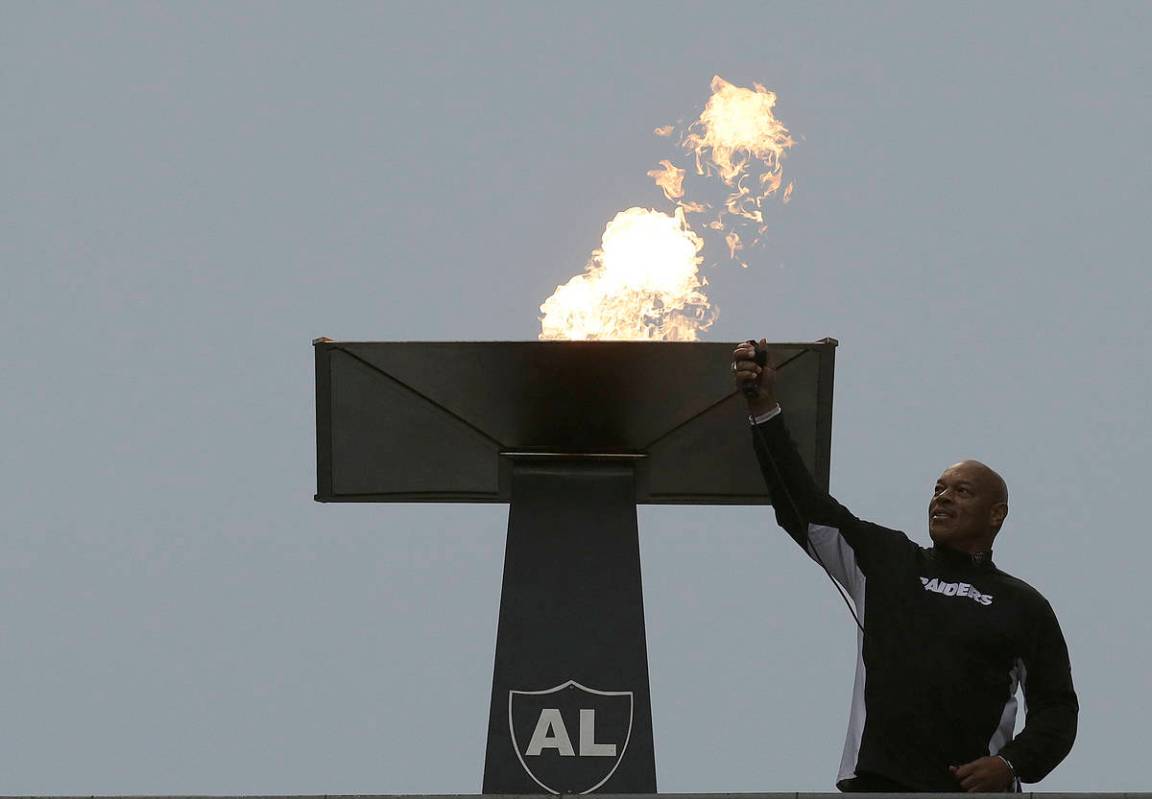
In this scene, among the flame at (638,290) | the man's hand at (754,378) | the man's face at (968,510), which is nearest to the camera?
the man's face at (968,510)

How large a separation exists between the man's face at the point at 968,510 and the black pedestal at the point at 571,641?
2.34 metres

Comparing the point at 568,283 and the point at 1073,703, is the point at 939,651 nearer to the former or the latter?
the point at 1073,703

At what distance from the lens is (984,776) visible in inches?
322

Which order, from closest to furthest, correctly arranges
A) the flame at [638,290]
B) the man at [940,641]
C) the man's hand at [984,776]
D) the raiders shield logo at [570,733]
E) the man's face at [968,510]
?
the man's hand at [984,776]
the man at [940,641]
the man's face at [968,510]
the raiders shield logo at [570,733]
the flame at [638,290]

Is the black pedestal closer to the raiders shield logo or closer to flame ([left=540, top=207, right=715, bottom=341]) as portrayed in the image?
the raiders shield logo

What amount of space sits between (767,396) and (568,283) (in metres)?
A: 2.87

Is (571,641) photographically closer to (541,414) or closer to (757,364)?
(541,414)

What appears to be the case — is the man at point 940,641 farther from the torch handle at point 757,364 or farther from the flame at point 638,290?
the flame at point 638,290

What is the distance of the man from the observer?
837cm

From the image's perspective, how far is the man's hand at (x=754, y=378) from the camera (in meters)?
9.01

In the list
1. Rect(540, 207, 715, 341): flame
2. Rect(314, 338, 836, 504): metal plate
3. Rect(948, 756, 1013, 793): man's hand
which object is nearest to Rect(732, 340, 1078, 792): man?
Rect(948, 756, 1013, 793): man's hand

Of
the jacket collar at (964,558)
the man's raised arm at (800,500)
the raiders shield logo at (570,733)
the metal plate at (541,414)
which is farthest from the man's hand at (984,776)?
the metal plate at (541,414)

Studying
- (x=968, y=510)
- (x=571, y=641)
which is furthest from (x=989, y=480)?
(x=571, y=641)

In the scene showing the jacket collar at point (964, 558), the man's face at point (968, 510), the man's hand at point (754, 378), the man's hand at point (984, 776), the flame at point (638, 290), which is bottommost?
the man's hand at point (984, 776)
